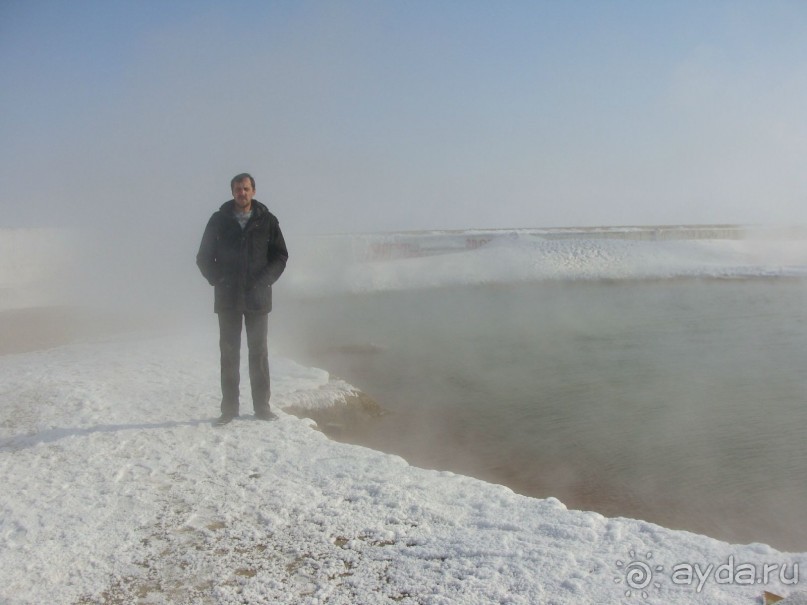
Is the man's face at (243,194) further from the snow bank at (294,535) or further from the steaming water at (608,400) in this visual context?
the steaming water at (608,400)

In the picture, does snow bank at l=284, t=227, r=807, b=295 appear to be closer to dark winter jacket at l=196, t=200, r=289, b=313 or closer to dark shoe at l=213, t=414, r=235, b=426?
dark shoe at l=213, t=414, r=235, b=426

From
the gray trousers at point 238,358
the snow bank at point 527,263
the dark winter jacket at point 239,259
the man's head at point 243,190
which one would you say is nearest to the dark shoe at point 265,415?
the gray trousers at point 238,358

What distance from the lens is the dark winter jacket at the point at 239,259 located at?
5.46 metres

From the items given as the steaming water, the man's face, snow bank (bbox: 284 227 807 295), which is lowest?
the steaming water

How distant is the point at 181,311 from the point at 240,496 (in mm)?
13000

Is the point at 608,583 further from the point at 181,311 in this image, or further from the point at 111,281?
the point at 111,281

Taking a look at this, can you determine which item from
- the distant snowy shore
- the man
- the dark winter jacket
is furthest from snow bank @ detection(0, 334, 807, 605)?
the distant snowy shore

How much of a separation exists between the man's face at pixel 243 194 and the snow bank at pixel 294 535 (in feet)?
6.34

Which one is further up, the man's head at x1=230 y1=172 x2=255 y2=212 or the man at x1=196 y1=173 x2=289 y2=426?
the man's head at x1=230 y1=172 x2=255 y2=212

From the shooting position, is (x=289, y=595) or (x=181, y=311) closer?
(x=289, y=595)

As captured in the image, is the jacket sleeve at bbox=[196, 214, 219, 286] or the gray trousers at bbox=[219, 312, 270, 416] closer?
the jacket sleeve at bbox=[196, 214, 219, 286]

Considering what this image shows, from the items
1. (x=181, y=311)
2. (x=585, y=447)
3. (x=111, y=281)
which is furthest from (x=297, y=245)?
(x=585, y=447)

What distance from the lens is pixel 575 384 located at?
852 centimetres

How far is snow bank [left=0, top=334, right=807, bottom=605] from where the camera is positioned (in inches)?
119
